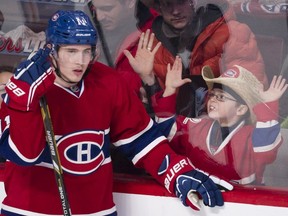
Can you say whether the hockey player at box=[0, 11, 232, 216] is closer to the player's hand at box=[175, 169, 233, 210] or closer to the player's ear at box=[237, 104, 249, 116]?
the player's hand at box=[175, 169, 233, 210]

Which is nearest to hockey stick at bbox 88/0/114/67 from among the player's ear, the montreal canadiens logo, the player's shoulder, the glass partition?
the glass partition

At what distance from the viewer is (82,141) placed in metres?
2.73

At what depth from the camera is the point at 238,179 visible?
9.59 ft

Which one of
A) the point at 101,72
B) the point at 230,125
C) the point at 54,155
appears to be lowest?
the point at 230,125

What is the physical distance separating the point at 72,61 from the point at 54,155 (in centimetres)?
28

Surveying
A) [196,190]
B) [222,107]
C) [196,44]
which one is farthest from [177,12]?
[196,190]

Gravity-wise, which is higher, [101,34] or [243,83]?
[101,34]

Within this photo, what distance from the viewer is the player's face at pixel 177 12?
287 cm

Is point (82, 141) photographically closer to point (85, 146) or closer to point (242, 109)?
point (85, 146)

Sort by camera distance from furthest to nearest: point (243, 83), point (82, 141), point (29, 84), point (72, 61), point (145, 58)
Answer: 1. point (145, 58)
2. point (243, 83)
3. point (82, 141)
4. point (72, 61)
5. point (29, 84)

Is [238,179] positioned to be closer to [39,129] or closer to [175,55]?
[175,55]

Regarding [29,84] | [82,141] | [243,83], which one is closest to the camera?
[29,84]

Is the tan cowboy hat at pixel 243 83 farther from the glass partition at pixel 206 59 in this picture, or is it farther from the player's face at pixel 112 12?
the player's face at pixel 112 12

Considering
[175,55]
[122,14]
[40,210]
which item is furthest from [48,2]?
[40,210]
